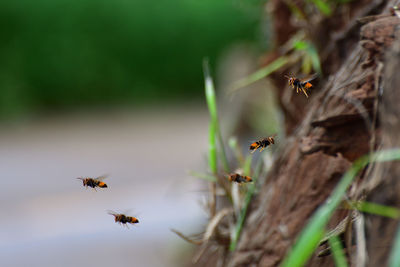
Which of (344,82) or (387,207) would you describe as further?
(344,82)

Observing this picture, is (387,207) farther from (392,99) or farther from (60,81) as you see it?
(60,81)

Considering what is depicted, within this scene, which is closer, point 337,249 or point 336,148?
point 337,249

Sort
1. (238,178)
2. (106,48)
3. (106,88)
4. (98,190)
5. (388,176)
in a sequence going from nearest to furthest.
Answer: (388,176)
(238,178)
(98,190)
(106,48)
(106,88)

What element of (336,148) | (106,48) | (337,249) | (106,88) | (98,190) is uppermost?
(106,48)

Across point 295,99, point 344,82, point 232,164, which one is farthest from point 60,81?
point 344,82

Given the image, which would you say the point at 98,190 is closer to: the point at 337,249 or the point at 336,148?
the point at 336,148

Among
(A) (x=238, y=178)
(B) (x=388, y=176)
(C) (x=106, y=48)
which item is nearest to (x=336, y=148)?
(A) (x=238, y=178)

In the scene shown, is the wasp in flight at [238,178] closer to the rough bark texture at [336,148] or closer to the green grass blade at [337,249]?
the rough bark texture at [336,148]
